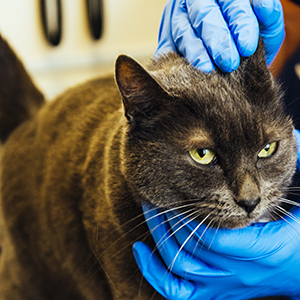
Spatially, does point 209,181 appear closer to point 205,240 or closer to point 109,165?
point 205,240

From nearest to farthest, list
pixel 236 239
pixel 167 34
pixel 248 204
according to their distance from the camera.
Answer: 1. pixel 248 204
2. pixel 236 239
3. pixel 167 34

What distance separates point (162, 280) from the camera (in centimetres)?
78

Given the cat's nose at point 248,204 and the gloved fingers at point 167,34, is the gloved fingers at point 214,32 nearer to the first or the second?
the gloved fingers at point 167,34

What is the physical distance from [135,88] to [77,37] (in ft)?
4.50

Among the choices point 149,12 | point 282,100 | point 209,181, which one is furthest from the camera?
point 149,12

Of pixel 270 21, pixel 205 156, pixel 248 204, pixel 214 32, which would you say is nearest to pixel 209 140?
pixel 205 156

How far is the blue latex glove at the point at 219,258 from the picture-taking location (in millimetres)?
734

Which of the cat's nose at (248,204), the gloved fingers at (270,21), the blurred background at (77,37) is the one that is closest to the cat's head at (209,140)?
the cat's nose at (248,204)

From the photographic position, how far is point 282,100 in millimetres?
763

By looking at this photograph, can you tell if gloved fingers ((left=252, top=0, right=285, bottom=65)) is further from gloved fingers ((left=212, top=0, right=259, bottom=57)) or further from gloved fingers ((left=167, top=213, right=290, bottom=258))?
gloved fingers ((left=167, top=213, right=290, bottom=258))

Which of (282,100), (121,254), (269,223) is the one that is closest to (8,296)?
(121,254)

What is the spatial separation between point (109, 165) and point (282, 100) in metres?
0.46

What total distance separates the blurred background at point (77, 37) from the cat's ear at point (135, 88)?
1050 millimetres

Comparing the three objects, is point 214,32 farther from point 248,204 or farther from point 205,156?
point 248,204
